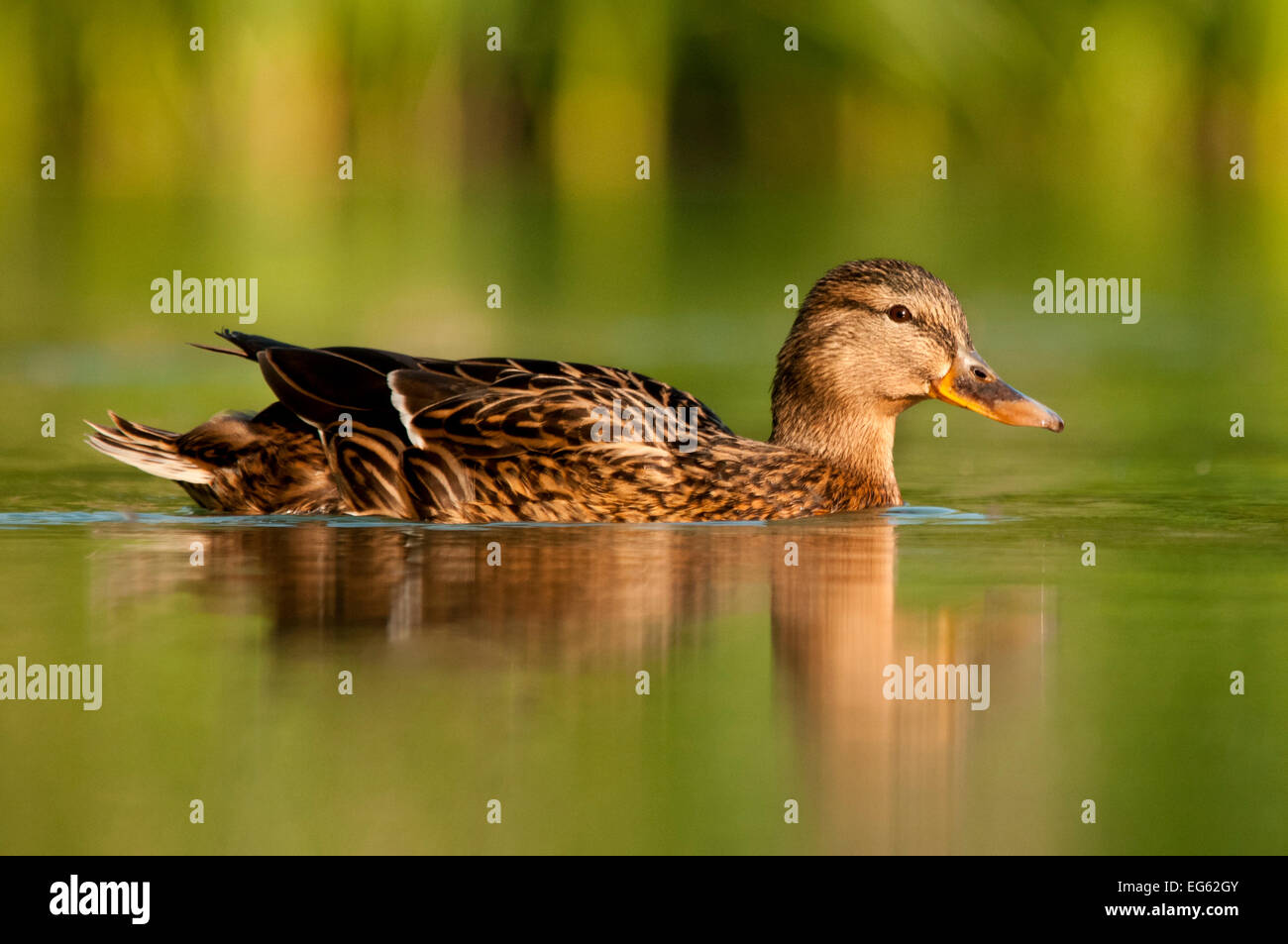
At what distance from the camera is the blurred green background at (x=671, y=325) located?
5.93 m

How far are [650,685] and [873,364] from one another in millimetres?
3855

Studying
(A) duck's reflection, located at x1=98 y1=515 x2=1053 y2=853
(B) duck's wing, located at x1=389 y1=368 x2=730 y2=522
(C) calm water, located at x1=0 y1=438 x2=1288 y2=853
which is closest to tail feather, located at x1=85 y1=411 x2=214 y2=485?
(C) calm water, located at x1=0 y1=438 x2=1288 y2=853

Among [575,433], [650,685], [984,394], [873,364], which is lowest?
[650,685]

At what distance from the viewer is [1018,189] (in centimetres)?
2906

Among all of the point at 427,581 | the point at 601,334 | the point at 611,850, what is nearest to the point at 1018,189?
the point at 601,334

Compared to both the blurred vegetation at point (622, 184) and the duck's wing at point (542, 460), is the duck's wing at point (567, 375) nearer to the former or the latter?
the duck's wing at point (542, 460)

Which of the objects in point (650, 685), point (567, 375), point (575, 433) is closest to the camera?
point (650, 685)

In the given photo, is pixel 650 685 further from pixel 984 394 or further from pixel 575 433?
pixel 984 394

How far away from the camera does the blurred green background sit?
5.93 metres

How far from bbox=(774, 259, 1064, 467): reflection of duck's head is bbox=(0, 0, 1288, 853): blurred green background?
57 cm

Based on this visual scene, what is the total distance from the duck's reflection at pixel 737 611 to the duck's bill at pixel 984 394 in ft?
2.28

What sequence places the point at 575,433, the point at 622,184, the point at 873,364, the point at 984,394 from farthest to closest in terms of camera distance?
the point at 622,184 → the point at 873,364 → the point at 984,394 → the point at 575,433

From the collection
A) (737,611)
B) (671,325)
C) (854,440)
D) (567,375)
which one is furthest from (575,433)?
(671,325)

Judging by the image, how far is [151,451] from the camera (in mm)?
9992
